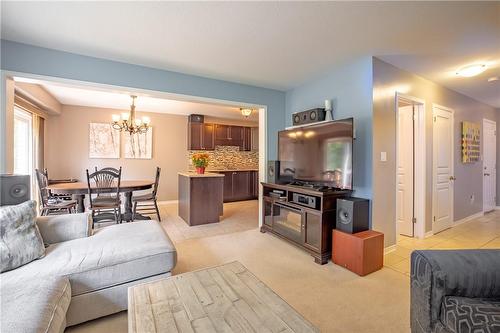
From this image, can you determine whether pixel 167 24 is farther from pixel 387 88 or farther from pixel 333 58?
pixel 387 88

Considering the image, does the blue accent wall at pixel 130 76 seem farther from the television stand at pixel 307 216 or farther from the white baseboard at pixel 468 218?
the white baseboard at pixel 468 218

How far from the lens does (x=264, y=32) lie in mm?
2164

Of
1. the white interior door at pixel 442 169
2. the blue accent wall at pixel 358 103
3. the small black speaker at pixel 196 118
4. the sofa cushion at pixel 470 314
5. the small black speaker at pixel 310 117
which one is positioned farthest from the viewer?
the small black speaker at pixel 196 118

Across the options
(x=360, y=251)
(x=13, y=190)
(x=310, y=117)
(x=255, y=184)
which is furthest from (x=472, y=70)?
(x=13, y=190)

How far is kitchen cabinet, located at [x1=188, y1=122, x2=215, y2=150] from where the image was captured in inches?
238

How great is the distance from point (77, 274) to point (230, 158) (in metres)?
5.42

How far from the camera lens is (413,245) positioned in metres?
3.04

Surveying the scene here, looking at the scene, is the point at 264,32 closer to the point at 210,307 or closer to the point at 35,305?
the point at 210,307

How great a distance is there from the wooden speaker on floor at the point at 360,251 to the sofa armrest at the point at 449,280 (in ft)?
3.20

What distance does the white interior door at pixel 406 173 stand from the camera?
337 cm

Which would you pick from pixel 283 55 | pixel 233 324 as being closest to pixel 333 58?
pixel 283 55

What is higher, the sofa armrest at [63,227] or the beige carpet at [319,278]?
the sofa armrest at [63,227]

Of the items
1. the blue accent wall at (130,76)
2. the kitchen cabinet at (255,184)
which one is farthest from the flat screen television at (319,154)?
the kitchen cabinet at (255,184)

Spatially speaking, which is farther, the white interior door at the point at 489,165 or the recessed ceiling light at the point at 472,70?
the white interior door at the point at 489,165
